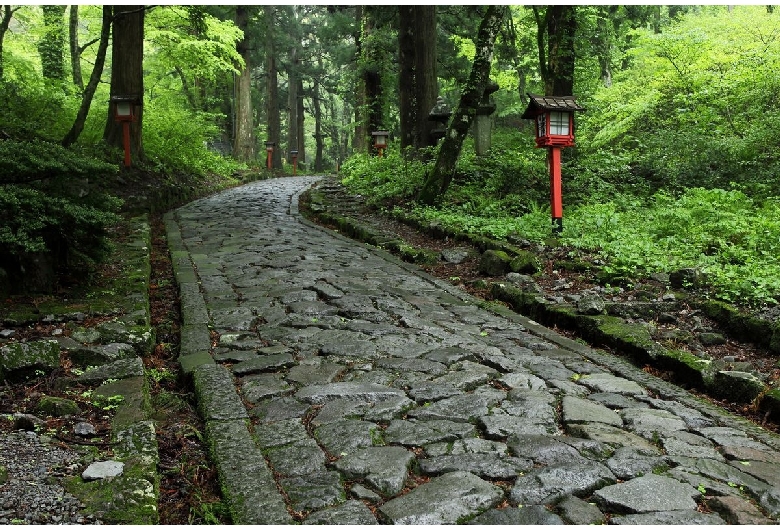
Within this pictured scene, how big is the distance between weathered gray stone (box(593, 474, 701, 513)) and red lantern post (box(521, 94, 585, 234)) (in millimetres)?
6179

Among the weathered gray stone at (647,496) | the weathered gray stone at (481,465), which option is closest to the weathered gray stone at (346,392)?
the weathered gray stone at (481,465)

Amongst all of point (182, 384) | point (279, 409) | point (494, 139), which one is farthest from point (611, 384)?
point (494, 139)

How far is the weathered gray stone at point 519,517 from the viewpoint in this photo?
99.7 inches

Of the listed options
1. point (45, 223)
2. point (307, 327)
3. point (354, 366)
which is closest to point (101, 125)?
point (45, 223)

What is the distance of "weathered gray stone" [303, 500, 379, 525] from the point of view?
254 centimetres

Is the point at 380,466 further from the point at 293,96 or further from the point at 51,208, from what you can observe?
the point at 293,96

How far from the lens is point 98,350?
419 cm

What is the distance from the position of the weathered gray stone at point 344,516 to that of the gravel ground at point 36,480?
865 millimetres

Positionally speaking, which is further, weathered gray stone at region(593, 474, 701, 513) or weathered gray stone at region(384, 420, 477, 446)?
weathered gray stone at region(384, 420, 477, 446)

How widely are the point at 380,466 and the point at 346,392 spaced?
0.98m

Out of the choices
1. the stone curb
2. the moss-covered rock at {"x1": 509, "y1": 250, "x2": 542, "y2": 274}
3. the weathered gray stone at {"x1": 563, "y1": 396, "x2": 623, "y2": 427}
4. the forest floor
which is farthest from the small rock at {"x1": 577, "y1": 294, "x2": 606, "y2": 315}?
the stone curb

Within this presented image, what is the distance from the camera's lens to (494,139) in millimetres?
17672

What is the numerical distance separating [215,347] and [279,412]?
1.39 meters

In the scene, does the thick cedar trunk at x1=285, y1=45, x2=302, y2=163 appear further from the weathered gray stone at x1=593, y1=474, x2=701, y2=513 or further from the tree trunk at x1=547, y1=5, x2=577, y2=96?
the weathered gray stone at x1=593, y1=474, x2=701, y2=513
